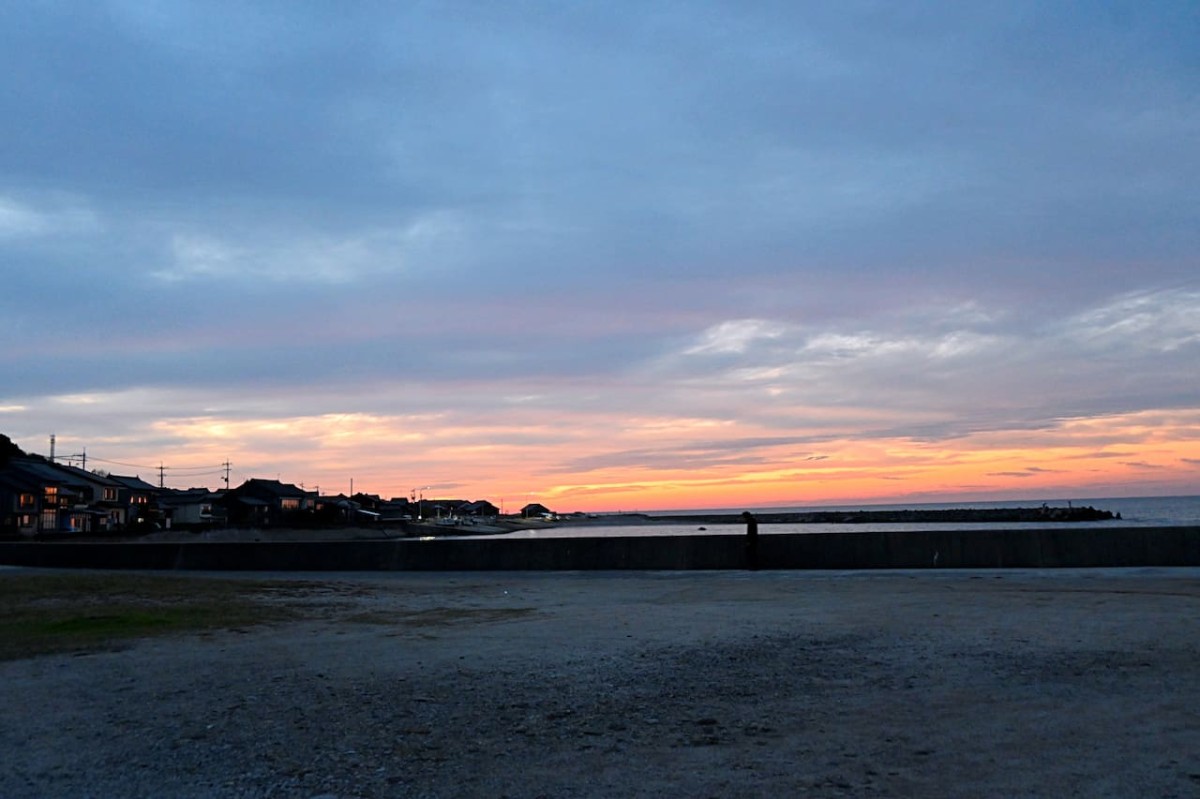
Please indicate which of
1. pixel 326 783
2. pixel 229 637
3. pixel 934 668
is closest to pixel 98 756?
pixel 326 783

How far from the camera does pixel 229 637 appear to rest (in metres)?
11.6

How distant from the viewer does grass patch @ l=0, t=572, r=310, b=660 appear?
1156cm

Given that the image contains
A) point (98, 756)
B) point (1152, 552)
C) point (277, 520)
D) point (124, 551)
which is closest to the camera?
point (98, 756)

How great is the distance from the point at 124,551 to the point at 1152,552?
89.8 feet

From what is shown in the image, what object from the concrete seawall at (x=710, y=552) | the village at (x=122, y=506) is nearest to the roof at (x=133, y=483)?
the village at (x=122, y=506)

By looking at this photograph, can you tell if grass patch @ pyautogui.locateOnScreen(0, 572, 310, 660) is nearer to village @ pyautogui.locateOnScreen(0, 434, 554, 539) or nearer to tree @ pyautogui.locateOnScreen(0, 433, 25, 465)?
village @ pyautogui.locateOnScreen(0, 434, 554, 539)

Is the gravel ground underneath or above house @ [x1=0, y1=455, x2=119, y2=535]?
underneath

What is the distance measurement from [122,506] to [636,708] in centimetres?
11106

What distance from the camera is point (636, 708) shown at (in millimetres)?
7438

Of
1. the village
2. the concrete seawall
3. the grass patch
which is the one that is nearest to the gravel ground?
the grass patch

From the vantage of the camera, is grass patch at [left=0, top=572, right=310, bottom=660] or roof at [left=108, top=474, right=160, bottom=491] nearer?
grass patch at [left=0, top=572, right=310, bottom=660]

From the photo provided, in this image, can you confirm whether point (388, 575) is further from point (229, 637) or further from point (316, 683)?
point (316, 683)

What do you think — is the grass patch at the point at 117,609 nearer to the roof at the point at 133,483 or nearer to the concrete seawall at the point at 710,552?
the concrete seawall at the point at 710,552

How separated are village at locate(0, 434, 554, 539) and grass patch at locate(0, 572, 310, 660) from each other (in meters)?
57.4
